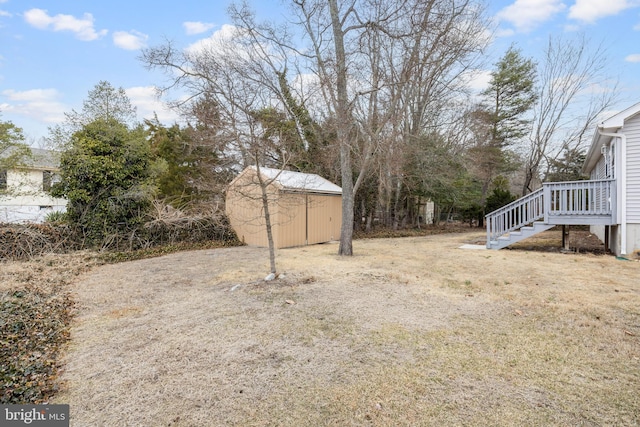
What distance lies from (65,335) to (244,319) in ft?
6.15

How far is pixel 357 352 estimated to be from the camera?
297 cm

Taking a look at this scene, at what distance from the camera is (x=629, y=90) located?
55.8 feet

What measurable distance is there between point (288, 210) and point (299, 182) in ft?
4.02

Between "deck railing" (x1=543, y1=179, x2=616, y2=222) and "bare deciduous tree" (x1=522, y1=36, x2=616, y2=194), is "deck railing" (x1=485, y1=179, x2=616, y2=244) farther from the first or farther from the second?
"bare deciduous tree" (x1=522, y1=36, x2=616, y2=194)

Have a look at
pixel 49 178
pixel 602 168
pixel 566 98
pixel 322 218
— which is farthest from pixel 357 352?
pixel 566 98

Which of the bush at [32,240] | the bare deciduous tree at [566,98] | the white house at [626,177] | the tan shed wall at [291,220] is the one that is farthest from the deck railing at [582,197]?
the bush at [32,240]

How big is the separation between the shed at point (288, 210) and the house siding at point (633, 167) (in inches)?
335

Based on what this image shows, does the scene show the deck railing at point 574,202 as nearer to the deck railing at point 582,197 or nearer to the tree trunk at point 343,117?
the deck railing at point 582,197

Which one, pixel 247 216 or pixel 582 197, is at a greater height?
pixel 582 197

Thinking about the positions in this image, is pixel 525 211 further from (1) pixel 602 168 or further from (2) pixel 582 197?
(1) pixel 602 168

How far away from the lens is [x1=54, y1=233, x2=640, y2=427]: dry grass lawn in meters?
2.13

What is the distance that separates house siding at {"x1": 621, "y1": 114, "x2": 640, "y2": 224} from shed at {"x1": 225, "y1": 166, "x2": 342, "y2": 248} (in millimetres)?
8510

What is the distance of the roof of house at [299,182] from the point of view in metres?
10.9

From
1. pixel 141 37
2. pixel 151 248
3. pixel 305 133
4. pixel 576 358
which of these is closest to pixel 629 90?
pixel 305 133
